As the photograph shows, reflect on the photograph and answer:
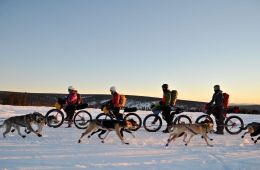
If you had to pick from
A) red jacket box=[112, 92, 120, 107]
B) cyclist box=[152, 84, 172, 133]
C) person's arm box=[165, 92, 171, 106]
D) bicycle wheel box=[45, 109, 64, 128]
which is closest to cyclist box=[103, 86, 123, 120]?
red jacket box=[112, 92, 120, 107]

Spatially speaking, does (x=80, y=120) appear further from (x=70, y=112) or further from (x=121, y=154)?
(x=121, y=154)

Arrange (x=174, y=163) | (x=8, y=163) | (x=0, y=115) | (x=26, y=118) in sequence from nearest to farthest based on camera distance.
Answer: (x=8, y=163) → (x=174, y=163) → (x=26, y=118) → (x=0, y=115)

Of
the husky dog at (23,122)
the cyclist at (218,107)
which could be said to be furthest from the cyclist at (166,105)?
the husky dog at (23,122)

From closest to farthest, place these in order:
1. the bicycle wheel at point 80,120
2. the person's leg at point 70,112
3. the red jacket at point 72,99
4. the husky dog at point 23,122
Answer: the husky dog at point 23,122 < the bicycle wheel at point 80,120 < the person's leg at point 70,112 < the red jacket at point 72,99

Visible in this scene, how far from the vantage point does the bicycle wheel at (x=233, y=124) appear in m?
15.7

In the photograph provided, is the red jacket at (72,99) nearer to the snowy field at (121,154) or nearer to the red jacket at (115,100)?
the red jacket at (115,100)

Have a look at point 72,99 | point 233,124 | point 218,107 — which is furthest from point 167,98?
point 72,99

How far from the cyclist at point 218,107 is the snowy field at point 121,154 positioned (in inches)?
92.8

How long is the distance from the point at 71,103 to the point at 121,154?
297 inches

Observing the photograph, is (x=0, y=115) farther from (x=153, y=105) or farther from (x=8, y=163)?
(x=8, y=163)

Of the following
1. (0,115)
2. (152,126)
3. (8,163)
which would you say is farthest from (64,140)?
(0,115)

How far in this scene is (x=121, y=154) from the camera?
382 inches

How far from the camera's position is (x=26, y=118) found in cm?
1356

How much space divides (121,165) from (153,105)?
27.2 feet
